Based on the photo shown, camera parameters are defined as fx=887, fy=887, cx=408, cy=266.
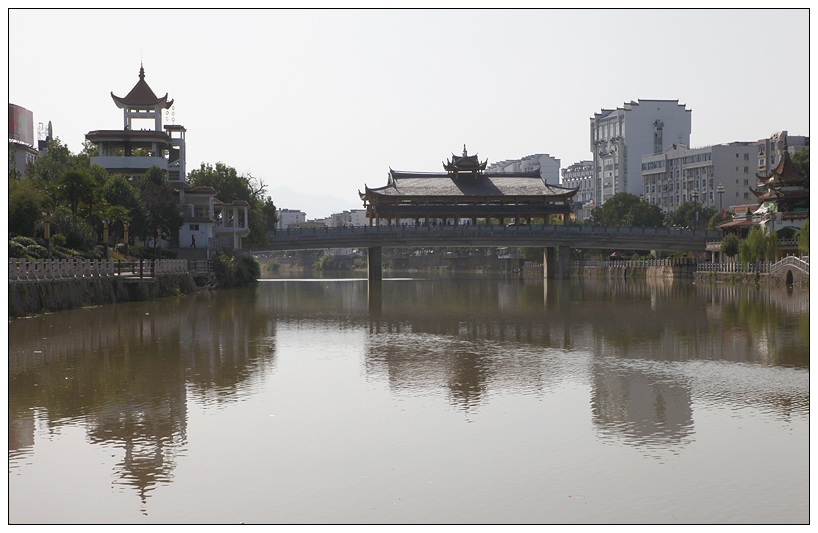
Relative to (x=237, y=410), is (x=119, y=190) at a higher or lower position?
higher

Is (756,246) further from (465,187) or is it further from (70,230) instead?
(70,230)

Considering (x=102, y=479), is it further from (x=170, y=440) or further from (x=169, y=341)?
(x=169, y=341)

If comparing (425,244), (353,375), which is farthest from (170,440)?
(425,244)

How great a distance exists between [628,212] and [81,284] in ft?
289

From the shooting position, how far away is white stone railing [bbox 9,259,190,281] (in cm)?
3025

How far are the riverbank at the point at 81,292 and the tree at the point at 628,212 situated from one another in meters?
72.9

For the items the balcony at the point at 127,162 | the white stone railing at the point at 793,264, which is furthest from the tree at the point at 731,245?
the balcony at the point at 127,162

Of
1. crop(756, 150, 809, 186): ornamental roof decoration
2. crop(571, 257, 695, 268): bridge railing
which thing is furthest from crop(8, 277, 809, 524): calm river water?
crop(571, 257, 695, 268): bridge railing

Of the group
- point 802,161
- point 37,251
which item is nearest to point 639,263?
point 802,161

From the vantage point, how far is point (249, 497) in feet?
28.9

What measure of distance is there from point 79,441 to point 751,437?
8.50m

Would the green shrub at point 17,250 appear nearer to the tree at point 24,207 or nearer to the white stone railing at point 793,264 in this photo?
the tree at point 24,207

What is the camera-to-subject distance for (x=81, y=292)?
3612 cm

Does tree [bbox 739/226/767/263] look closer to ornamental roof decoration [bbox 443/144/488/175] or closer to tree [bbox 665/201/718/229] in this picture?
ornamental roof decoration [bbox 443/144/488/175]
